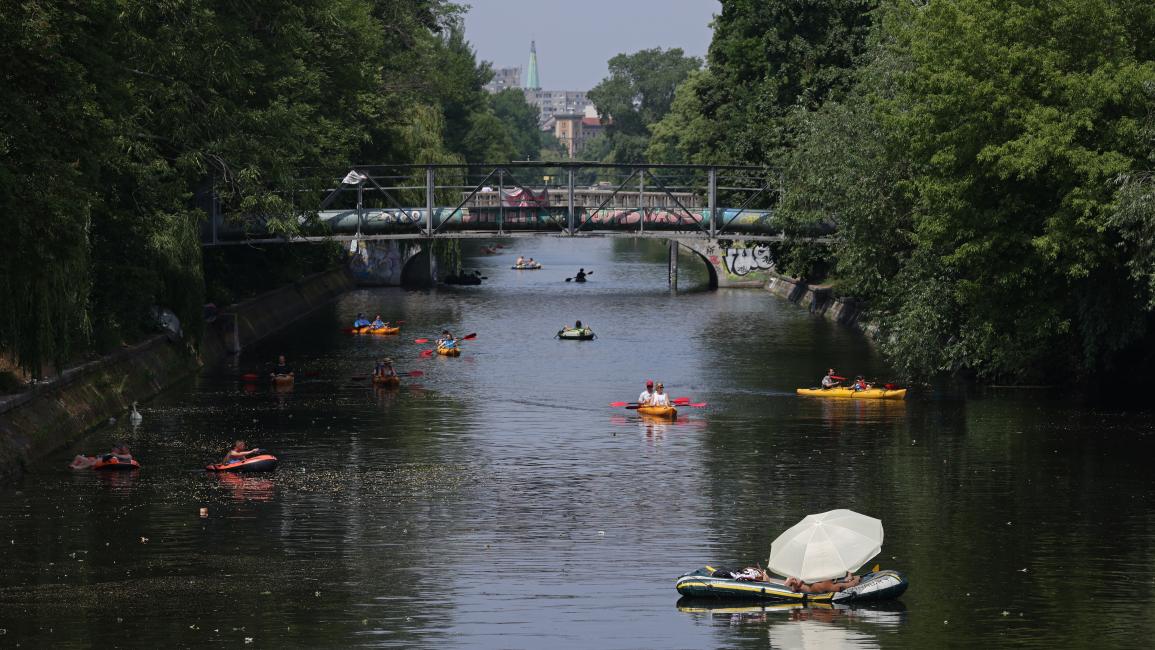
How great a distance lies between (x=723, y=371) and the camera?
7388cm

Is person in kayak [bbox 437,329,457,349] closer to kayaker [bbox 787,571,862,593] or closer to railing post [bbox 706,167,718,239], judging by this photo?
railing post [bbox 706,167,718,239]

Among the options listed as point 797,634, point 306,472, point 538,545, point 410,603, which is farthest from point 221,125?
point 797,634

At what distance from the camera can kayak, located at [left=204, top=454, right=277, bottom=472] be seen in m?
47.9

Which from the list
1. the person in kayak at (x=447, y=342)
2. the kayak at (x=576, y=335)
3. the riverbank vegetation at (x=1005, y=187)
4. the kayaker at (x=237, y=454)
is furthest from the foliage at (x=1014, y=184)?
the kayaker at (x=237, y=454)

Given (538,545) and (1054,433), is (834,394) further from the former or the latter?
(538,545)

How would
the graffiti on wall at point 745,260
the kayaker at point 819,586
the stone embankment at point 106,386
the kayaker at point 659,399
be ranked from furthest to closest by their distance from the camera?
the graffiti on wall at point 745,260 < the kayaker at point 659,399 < the stone embankment at point 106,386 < the kayaker at point 819,586

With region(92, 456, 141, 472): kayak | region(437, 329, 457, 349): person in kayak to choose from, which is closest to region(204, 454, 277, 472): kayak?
region(92, 456, 141, 472): kayak

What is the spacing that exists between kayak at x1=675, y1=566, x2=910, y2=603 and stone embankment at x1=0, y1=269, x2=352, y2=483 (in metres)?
21.3

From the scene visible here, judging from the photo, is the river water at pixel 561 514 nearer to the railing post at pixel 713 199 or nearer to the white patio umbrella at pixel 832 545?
the white patio umbrella at pixel 832 545

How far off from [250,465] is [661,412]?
17138mm

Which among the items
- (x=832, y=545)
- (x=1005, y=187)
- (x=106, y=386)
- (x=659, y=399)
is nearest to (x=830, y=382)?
(x=659, y=399)

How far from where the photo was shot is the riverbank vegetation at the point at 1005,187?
180ft

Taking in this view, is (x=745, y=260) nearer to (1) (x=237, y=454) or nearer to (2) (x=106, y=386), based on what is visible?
(2) (x=106, y=386)

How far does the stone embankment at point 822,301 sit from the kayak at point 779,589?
53067mm
